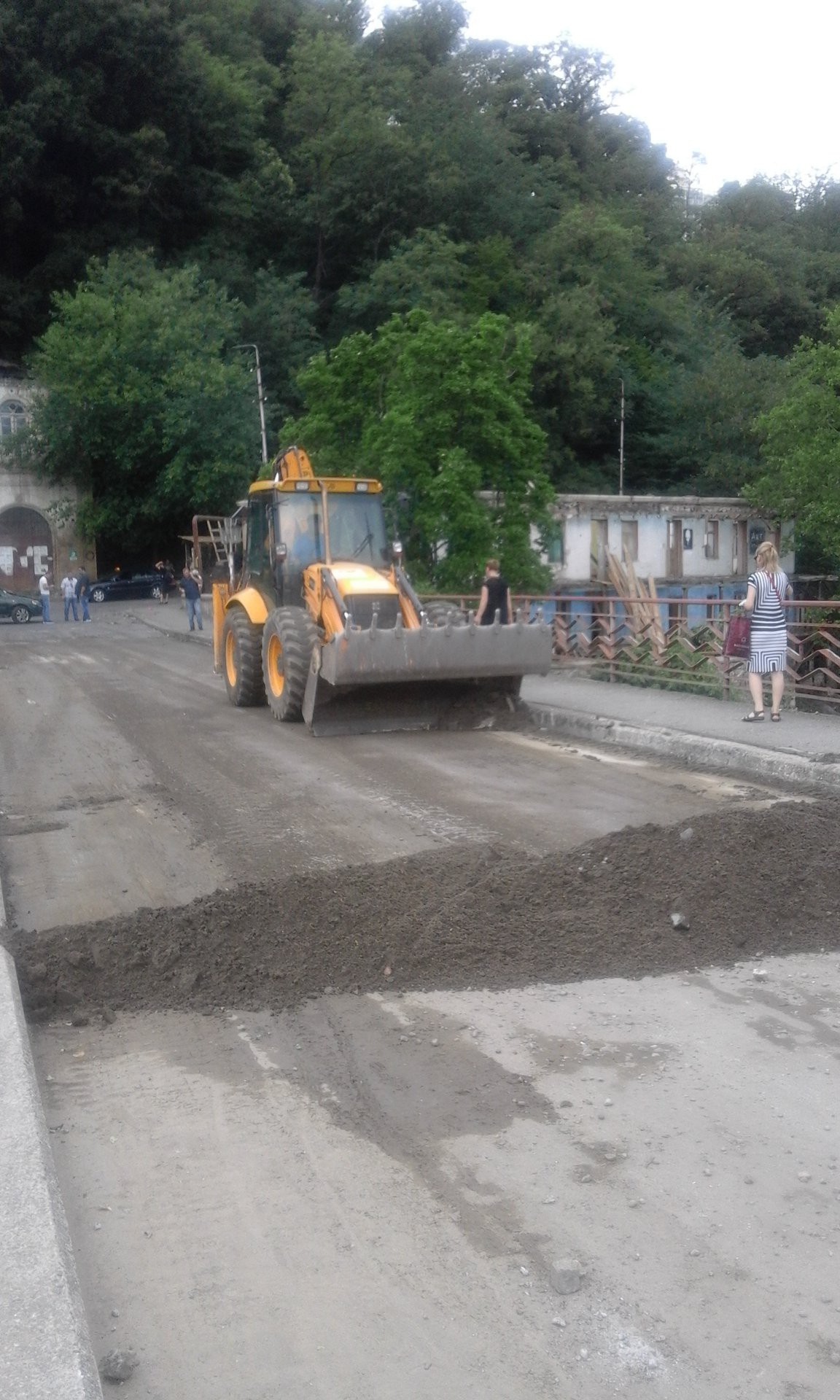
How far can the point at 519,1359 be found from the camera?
3426 millimetres

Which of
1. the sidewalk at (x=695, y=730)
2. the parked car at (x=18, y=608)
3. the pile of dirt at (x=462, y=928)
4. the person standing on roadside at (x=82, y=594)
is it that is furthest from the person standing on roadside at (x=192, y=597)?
the pile of dirt at (x=462, y=928)

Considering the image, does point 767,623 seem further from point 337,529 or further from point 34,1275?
point 34,1275

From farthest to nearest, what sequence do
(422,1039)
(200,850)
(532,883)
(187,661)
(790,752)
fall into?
(187,661), (790,752), (200,850), (532,883), (422,1039)

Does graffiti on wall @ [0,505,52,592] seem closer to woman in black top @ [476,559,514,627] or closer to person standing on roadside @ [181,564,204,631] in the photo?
person standing on roadside @ [181,564,204,631]

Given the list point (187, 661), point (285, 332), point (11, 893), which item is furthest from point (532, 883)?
point (285, 332)

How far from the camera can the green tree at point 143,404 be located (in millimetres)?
46625

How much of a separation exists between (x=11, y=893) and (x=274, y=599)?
7.96 m

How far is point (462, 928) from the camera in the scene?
6.79 meters

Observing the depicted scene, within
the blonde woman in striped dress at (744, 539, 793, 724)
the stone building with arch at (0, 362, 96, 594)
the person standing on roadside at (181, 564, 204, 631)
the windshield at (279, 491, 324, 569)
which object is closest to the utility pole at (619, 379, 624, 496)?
the stone building with arch at (0, 362, 96, 594)

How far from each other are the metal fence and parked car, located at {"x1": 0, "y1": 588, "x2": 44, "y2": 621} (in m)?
22.3

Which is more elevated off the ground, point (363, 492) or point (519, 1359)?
point (363, 492)

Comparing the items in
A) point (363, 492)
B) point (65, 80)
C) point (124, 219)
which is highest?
point (65, 80)

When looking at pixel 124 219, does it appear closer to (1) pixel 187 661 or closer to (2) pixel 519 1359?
(1) pixel 187 661

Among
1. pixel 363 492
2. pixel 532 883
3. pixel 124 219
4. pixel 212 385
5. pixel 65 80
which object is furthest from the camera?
pixel 124 219
